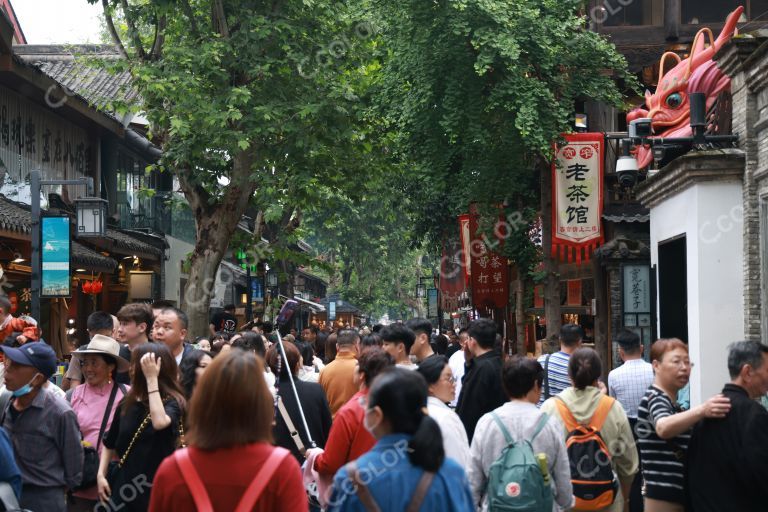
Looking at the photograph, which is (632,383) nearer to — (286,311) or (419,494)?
(419,494)

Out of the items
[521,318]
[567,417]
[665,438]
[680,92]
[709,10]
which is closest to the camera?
[665,438]

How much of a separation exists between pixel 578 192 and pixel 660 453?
1264 cm

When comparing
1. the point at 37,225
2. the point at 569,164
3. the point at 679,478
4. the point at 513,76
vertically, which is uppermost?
the point at 513,76

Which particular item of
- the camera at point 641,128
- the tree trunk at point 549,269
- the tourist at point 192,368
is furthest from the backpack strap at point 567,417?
the tree trunk at point 549,269

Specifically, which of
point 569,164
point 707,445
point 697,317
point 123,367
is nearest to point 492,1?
point 569,164

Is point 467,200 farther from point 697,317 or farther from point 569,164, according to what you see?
point 697,317

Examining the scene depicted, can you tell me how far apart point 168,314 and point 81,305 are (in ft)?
56.5

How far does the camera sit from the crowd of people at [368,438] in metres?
4.04

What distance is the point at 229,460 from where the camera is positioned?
13.1 feet

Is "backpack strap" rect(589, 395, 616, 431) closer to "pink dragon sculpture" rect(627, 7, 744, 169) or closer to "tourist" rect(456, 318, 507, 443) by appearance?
"tourist" rect(456, 318, 507, 443)

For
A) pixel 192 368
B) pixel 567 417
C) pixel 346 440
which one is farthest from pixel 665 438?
pixel 192 368

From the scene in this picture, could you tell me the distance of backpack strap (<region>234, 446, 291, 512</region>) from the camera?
396cm

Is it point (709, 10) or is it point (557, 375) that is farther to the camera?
point (709, 10)

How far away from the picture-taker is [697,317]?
43.0 feet
